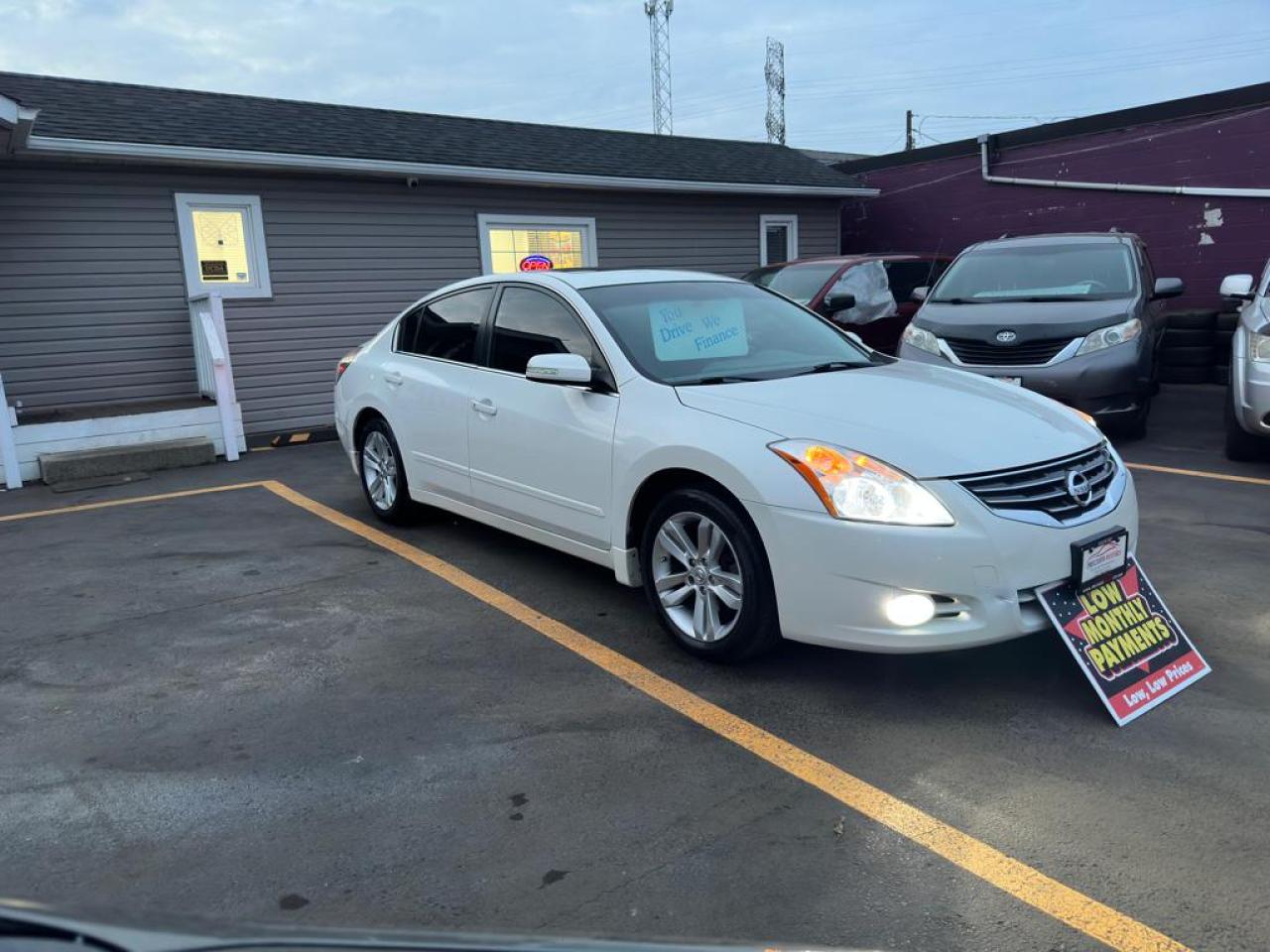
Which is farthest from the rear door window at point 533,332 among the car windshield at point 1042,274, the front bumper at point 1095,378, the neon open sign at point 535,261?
the neon open sign at point 535,261

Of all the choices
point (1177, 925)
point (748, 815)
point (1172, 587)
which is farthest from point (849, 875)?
point (1172, 587)

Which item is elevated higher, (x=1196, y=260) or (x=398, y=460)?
(x=1196, y=260)

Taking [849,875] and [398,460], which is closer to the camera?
[849,875]

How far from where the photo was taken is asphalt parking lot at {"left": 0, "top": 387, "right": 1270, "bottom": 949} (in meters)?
2.37

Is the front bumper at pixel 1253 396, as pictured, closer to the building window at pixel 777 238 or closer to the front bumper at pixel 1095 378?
the front bumper at pixel 1095 378

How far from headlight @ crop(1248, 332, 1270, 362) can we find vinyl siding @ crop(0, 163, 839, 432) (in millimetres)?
7717

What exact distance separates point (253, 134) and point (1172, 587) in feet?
30.9

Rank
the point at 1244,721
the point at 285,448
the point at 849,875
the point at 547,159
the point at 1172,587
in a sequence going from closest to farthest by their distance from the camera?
the point at 849,875, the point at 1244,721, the point at 1172,587, the point at 285,448, the point at 547,159

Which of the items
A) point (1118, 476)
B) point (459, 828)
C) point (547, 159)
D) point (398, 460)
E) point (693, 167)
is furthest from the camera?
point (693, 167)

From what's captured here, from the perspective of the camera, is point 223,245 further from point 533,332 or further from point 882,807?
point 882,807

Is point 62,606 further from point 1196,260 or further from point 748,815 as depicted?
point 1196,260

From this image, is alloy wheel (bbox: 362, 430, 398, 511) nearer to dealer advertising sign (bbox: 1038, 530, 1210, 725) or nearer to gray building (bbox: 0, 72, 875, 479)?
gray building (bbox: 0, 72, 875, 479)

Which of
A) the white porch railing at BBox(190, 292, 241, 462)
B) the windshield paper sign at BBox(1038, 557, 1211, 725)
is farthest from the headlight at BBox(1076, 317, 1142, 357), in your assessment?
the white porch railing at BBox(190, 292, 241, 462)

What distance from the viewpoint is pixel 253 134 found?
993 centimetres
